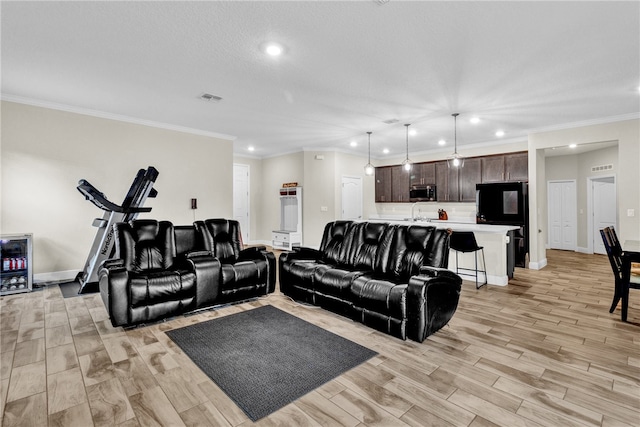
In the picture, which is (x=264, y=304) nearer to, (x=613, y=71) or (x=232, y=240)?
(x=232, y=240)

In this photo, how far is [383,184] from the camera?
30.0 ft

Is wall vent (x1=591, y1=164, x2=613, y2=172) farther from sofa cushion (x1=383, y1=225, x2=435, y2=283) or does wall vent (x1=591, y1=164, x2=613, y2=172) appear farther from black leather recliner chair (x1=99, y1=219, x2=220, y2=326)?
black leather recliner chair (x1=99, y1=219, x2=220, y2=326)

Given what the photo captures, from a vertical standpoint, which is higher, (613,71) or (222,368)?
(613,71)

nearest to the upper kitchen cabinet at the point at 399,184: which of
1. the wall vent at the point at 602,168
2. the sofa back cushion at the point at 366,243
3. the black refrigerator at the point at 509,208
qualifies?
the black refrigerator at the point at 509,208

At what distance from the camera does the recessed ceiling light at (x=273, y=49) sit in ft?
9.66

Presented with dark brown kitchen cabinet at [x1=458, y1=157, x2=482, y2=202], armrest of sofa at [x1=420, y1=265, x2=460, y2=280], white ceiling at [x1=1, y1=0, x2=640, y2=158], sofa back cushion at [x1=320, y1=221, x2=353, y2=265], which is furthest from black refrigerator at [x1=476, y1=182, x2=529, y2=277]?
armrest of sofa at [x1=420, y1=265, x2=460, y2=280]

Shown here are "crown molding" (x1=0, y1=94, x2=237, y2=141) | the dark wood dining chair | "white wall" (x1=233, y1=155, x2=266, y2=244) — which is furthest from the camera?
"white wall" (x1=233, y1=155, x2=266, y2=244)

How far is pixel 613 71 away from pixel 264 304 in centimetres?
482

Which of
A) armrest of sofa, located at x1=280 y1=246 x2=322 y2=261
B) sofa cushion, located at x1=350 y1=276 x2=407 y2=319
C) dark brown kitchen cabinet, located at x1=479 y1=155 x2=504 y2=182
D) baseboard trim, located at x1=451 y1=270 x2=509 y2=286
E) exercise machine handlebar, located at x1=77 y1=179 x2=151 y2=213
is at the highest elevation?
dark brown kitchen cabinet, located at x1=479 y1=155 x2=504 y2=182

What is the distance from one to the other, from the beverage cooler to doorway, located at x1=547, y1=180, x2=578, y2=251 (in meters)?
11.4

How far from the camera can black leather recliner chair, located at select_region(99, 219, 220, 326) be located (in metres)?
3.12

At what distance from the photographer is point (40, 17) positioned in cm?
254

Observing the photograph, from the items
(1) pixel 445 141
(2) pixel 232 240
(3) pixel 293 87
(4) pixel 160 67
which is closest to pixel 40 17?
(4) pixel 160 67

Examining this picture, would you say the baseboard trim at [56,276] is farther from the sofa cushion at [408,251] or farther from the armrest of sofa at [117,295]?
the sofa cushion at [408,251]
